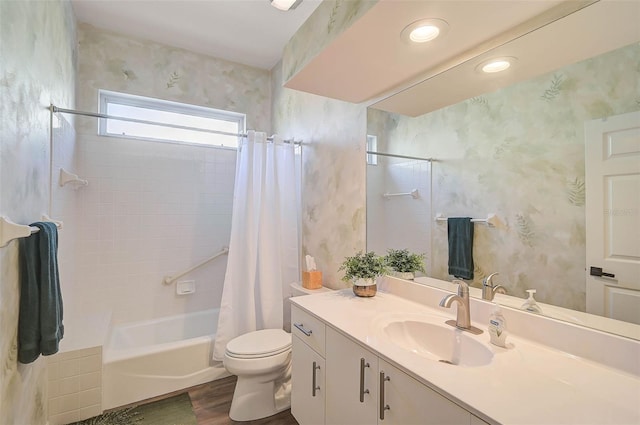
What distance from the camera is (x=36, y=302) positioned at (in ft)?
3.79

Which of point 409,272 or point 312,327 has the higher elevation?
point 409,272

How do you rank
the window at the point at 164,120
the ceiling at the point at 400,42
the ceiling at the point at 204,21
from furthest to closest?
1. the window at the point at 164,120
2. the ceiling at the point at 204,21
3. the ceiling at the point at 400,42

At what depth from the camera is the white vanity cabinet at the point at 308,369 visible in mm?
1322

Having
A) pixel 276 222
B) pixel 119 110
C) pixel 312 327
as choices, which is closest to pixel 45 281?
pixel 312 327

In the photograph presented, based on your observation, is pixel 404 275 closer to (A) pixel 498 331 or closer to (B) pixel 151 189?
(A) pixel 498 331

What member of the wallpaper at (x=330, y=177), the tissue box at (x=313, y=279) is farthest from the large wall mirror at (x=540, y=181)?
the tissue box at (x=313, y=279)

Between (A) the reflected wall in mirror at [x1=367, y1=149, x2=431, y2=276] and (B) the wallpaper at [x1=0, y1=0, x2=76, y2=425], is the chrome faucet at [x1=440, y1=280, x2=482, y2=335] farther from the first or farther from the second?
(B) the wallpaper at [x1=0, y1=0, x2=76, y2=425]

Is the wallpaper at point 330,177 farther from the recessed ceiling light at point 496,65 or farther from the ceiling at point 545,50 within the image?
the recessed ceiling light at point 496,65

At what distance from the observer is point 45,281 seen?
46.4 inches

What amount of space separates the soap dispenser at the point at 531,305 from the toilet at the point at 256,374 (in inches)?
52.2

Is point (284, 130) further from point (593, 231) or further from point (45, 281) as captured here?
point (593, 231)

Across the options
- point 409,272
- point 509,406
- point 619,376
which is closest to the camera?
point 509,406

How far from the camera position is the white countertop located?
660 mm

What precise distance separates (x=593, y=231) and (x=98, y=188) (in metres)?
3.15
